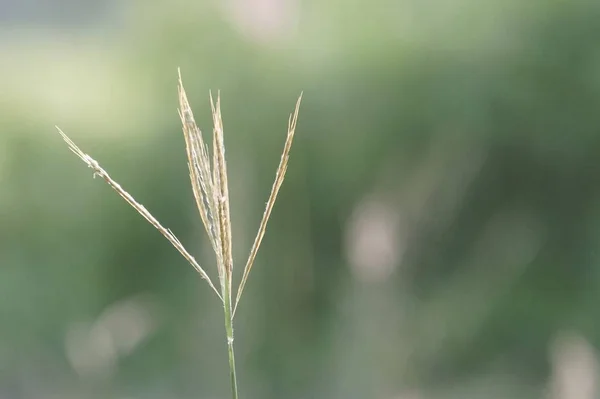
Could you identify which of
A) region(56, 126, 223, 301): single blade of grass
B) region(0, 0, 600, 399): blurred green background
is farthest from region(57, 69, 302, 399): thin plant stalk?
region(0, 0, 600, 399): blurred green background

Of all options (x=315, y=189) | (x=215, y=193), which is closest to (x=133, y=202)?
(x=215, y=193)

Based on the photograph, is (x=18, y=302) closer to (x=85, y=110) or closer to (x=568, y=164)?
(x=85, y=110)

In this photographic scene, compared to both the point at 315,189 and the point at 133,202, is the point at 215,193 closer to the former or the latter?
the point at 133,202

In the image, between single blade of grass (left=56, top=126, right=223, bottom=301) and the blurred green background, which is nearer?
Answer: single blade of grass (left=56, top=126, right=223, bottom=301)

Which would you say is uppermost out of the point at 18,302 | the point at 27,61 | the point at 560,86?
the point at 27,61

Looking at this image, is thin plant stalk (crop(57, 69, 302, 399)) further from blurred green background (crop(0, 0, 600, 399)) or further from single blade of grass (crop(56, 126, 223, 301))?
blurred green background (crop(0, 0, 600, 399))

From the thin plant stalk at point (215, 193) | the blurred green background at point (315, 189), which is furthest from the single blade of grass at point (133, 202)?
the blurred green background at point (315, 189)

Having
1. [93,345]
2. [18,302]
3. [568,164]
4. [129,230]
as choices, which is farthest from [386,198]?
[18,302]

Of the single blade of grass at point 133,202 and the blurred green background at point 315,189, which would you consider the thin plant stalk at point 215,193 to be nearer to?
the single blade of grass at point 133,202
